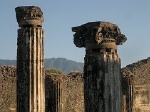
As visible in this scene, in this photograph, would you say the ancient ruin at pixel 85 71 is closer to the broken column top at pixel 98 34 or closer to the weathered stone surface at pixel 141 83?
the broken column top at pixel 98 34

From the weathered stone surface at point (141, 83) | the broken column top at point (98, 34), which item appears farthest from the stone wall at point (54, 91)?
the broken column top at point (98, 34)

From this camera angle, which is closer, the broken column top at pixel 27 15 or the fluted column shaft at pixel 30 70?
the fluted column shaft at pixel 30 70

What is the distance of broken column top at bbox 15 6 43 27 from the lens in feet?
34.8

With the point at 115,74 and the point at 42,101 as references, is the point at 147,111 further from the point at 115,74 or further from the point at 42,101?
the point at 115,74

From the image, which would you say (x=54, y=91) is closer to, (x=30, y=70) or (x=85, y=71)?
(x=30, y=70)

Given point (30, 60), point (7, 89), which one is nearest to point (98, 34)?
point (30, 60)

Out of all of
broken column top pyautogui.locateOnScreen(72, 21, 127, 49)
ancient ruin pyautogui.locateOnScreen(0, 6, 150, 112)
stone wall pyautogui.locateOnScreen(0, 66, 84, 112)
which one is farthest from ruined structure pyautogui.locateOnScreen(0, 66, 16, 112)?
broken column top pyautogui.locateOnScreen(72, 21, 127, 49)

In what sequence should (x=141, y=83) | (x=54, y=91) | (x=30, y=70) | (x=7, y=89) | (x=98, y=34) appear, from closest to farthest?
(x=98, y=34)
(x=30, y=70)
(x=54, y=91)
(x=7, y=89)
(x=141, y=83)

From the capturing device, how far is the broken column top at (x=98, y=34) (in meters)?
8.12

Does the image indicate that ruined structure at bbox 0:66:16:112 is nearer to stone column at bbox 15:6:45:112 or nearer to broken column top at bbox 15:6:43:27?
stone column at bbox 15:6:45:112

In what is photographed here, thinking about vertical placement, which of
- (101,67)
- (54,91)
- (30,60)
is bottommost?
(54,91)

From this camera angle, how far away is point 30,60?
34.3ft

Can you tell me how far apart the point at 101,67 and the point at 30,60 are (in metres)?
2.93

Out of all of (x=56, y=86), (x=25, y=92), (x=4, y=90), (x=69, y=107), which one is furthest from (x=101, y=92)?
(x=69, y=107)
